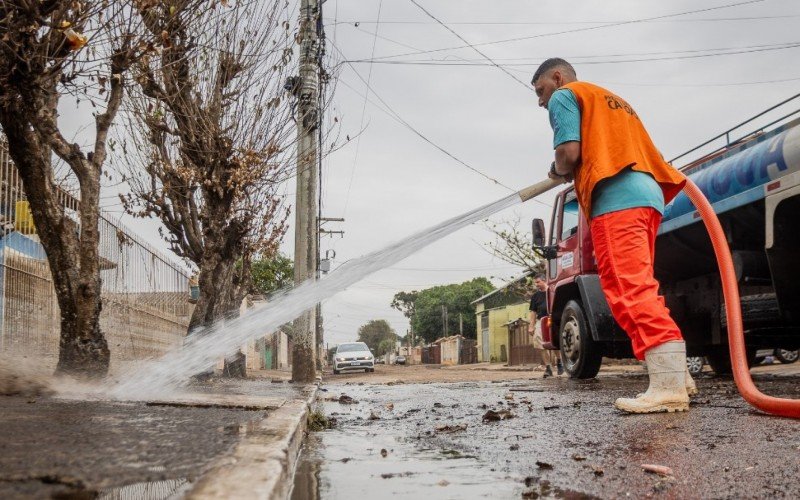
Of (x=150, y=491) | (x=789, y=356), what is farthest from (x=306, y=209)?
(x=789, y=356)

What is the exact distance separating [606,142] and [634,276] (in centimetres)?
89

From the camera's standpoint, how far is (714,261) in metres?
7.13

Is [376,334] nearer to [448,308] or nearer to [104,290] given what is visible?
[448,308]

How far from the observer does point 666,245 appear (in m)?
7.35

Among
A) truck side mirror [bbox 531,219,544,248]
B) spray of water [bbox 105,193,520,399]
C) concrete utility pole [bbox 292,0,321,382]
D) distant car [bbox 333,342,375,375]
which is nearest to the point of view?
spray of water [bbox 105,193,520,399]

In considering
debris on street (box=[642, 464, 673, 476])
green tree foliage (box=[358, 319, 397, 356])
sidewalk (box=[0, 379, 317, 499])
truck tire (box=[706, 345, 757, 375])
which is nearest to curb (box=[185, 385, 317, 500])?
sidewalk (box=[0, 379, 317, 499])

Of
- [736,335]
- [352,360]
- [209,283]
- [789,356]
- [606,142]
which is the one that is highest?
[606,142]

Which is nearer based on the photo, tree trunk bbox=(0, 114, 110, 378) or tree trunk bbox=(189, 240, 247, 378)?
tree trunk bbox=(0, 114, 110, 378)

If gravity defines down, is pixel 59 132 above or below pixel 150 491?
above

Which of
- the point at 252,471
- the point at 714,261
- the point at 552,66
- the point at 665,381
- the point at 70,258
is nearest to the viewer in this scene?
the point at 252,471

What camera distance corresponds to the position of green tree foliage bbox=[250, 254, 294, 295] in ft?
149

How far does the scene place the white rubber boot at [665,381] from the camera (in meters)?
4.05

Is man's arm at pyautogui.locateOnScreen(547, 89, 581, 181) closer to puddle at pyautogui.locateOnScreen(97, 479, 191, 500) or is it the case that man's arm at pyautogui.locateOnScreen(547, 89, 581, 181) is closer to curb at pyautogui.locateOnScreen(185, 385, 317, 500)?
curb at pyautogui.locateOnScreen(185, 385, 317, 500)

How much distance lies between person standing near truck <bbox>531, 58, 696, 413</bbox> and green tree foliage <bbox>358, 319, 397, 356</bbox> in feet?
432
